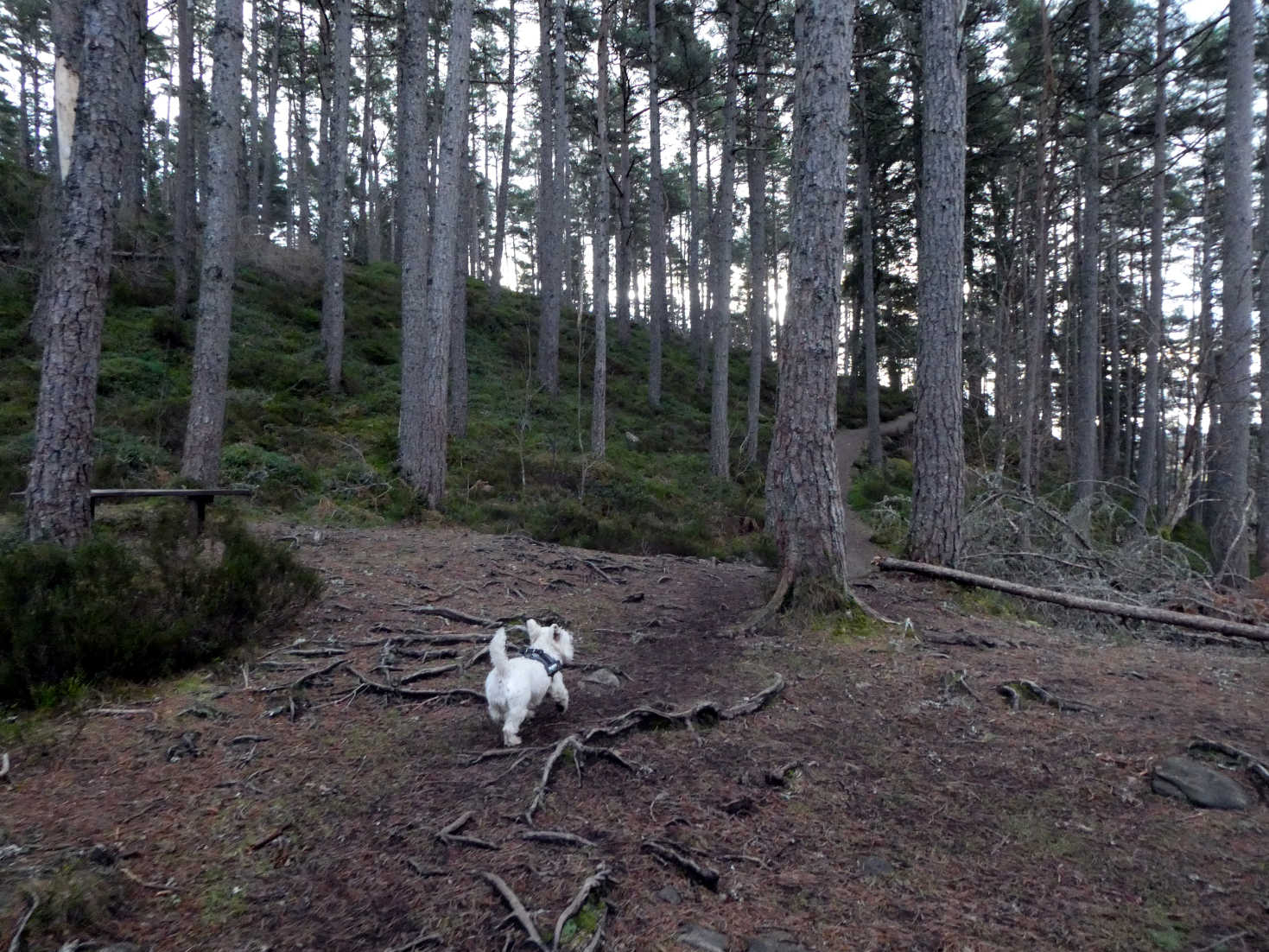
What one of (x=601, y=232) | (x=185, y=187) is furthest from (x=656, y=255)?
(x=185, y=187)

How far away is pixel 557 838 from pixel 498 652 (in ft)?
3.50

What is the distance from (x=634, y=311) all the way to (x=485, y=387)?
32.1m

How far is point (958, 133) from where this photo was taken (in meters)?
8.29

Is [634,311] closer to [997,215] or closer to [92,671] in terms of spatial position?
[997,215]

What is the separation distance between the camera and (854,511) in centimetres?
1969

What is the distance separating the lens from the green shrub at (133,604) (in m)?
4.51

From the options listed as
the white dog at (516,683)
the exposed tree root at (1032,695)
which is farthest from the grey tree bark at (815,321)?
the white dog at (516,683)

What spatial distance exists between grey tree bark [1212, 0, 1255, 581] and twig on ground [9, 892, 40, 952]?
15264 millimetres

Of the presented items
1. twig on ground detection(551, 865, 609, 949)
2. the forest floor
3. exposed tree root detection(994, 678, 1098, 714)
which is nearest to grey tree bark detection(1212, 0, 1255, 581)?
the forest floor

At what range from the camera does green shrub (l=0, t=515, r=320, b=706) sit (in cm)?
451

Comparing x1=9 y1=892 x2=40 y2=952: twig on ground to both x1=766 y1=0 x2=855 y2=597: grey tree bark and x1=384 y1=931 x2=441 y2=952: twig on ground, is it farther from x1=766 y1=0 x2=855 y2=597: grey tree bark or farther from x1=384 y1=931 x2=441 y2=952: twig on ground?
x1=766 y1=0 x2=855 y2=597: grey tree bark

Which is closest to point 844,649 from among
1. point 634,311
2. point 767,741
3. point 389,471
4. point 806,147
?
point 767,741

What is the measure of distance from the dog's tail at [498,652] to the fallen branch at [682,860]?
125 centimetres

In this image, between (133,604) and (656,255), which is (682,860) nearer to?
(133,604)
